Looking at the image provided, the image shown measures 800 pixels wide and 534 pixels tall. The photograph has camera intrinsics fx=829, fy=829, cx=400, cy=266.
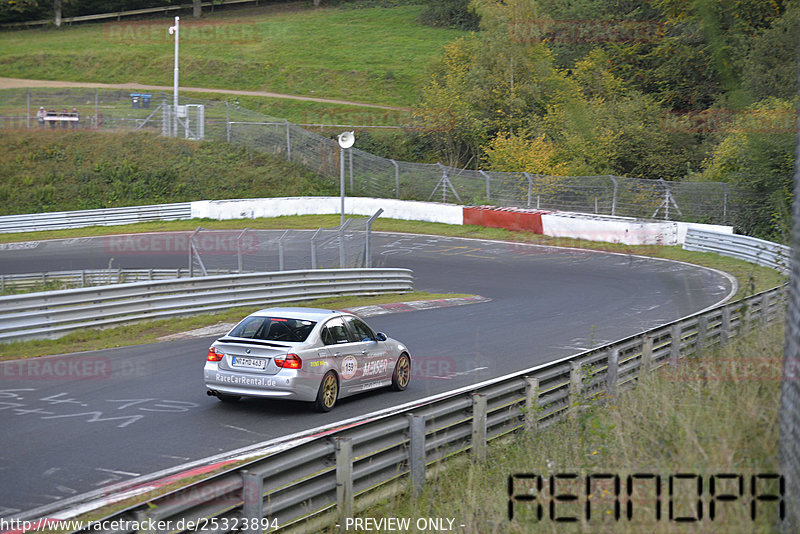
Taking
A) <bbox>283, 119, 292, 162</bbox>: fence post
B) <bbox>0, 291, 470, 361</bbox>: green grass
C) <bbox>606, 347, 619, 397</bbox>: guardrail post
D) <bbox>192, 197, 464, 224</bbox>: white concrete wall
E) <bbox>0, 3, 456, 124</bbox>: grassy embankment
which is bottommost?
<bbox>0, 291, 470, 361</bbox>: green grass

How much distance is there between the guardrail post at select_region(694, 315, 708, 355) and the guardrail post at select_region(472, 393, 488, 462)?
19.3 ft

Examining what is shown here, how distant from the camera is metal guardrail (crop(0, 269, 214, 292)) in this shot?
24266 mm

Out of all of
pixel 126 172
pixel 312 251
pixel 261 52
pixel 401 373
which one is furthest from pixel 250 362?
pixel 261 52

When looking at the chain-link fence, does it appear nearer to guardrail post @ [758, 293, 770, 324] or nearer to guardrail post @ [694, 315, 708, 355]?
guardrail post @ [758, 293, 770, 324]

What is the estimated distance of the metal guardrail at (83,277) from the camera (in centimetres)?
2427

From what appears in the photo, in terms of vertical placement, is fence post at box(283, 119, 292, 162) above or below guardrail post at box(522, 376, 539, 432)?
above

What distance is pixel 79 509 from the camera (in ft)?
23.8

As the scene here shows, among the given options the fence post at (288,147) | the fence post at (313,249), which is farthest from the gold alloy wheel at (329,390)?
the fence post at (288,147)

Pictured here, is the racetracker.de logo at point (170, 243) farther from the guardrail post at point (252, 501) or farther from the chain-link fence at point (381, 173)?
the guardrail post at point (252, 501)

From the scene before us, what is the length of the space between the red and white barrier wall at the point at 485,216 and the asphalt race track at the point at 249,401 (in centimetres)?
415

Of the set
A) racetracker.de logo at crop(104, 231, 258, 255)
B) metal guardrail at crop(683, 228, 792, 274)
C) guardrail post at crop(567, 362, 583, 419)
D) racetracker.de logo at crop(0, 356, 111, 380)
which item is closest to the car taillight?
guardrail post at crop(567, 362, 583, 419)

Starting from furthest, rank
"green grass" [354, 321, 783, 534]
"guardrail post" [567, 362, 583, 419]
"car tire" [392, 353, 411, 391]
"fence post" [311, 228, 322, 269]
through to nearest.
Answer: "fence post" [311, 228, 322, 269] → "car tire" [392, 353, 411, 391] → "guardrail post" [567, 362, 583, 419] → "green grass" [354, 321, 783, 534]

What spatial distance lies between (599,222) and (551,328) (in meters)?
17.9

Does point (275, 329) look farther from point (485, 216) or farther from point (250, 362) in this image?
point (485, 216)
